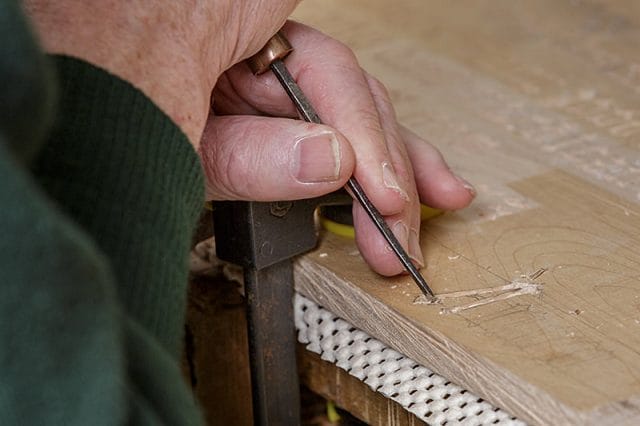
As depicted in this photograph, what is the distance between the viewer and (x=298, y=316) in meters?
0.93

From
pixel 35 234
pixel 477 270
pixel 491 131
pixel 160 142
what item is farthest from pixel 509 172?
pixel 35 234

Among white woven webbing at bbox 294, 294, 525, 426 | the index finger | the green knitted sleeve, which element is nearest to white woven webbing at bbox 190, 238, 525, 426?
white woven webbing at bbox 294, 294, 525, 426

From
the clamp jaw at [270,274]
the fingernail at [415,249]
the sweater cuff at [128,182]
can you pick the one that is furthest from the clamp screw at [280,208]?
the sweater cuff at [128,182]

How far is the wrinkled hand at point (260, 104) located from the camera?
68 cm

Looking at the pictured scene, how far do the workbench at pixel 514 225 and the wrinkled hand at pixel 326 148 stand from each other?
0.14 ft

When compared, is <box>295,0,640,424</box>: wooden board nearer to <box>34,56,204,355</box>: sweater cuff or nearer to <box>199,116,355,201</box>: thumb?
<box>199,116,355,201</box>: thumb

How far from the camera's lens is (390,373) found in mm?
817

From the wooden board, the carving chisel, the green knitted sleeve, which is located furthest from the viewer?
the carving chisel

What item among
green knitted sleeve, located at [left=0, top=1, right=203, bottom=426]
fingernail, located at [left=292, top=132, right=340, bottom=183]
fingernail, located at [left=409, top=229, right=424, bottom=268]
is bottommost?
fingernail, located at [left=409, top=229, right=424, bottom=268]

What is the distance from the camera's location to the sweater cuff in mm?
591

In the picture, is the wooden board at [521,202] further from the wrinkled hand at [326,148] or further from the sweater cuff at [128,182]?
the sweater cuff at [128,182]

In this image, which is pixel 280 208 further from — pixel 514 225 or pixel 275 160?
pixel 514 225

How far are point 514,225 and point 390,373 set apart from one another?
192mm

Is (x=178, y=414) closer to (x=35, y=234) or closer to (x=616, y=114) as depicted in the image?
(x=35, y=234)
